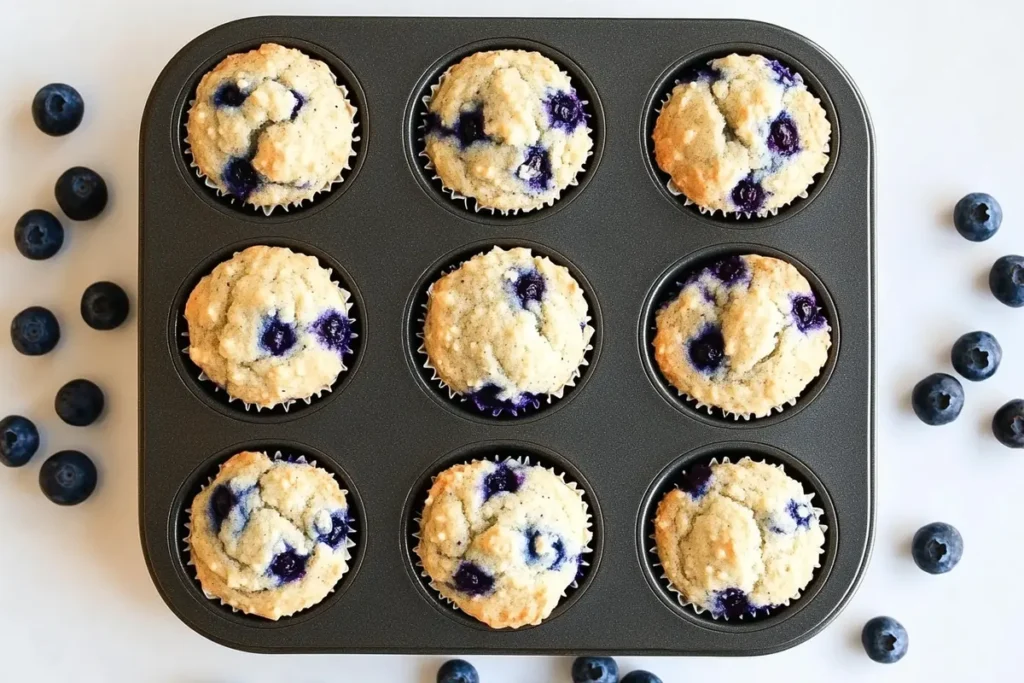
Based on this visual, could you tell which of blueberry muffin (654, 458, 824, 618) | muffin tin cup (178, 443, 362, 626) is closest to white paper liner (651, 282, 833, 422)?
blueberry muffin (654, 458, 824, 618)

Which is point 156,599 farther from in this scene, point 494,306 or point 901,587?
point 901,587

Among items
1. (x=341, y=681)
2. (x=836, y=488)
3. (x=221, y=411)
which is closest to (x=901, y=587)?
(x=836, y=488)

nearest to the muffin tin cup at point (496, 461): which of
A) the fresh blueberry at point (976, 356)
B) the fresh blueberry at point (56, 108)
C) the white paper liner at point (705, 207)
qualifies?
the white paper liner at point (705, 207)

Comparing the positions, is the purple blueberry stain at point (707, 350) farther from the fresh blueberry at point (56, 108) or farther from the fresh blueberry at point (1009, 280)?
the fresh blueberry at point (56, 108)

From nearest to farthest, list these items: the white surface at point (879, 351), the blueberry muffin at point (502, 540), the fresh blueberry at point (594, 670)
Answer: the blueberry muffin at point (502, 540)
the fresh blueberry at point (594, 670)
the white surface at point (879, 351)

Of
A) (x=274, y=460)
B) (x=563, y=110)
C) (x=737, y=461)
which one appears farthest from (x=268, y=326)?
(x=737, y=461)
